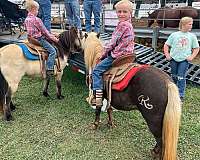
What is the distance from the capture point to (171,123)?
9.50ft

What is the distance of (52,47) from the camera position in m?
5.09

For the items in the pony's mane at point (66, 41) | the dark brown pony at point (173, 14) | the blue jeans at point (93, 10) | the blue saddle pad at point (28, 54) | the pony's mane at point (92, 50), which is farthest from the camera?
the dark brown pony at point (173, 14)

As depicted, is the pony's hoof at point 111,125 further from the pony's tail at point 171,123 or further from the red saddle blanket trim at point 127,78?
the pony's tail at point 171,123

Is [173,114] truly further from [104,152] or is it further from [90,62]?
[90,62]

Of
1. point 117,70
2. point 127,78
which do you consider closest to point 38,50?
point 117,70

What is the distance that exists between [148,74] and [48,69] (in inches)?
94.9

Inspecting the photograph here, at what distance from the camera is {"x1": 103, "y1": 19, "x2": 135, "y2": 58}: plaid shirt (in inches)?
140

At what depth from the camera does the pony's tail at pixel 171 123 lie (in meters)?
2.89

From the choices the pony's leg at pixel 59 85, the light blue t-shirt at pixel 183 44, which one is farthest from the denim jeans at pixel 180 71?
the pony's leg at pixel 59 85

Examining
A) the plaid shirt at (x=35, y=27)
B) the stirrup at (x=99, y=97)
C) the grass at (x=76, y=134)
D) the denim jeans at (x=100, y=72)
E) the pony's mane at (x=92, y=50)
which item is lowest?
the grass at (x=76, y=134)

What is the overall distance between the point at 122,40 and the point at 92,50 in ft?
2.10

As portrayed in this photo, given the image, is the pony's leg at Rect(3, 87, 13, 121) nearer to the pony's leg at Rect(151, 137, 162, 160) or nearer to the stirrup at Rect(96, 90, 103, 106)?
the stirrup at Rect(96, 90, 103, 106)

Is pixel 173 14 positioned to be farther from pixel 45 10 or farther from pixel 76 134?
pixel 76 134

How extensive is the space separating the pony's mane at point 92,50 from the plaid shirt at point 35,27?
3.81ft
